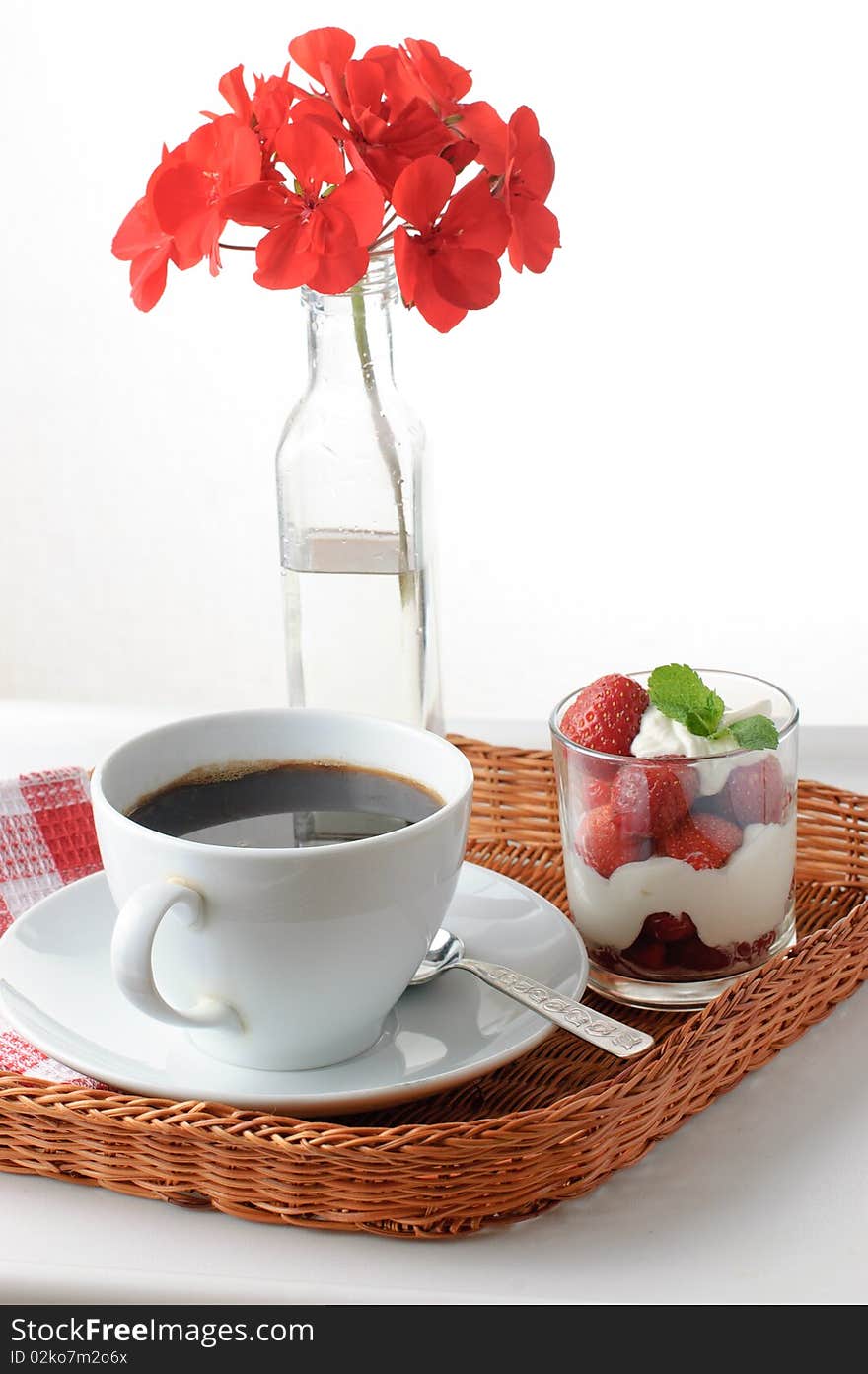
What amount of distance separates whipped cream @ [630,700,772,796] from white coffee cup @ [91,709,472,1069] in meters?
0.12

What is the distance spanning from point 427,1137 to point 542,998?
12cm

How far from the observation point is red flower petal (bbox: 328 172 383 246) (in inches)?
29.0

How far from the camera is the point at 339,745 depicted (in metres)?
0.76

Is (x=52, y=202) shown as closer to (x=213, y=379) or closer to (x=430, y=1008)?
(x=213, y=379)

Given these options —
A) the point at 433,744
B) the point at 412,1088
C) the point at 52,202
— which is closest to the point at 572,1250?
the point at 412,1088

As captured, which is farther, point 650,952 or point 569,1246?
point 650,952

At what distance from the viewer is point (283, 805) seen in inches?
28.8

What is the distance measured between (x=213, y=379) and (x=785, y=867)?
201 cm

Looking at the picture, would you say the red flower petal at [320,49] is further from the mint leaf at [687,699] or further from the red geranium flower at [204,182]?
the mint leaf at [687,699]

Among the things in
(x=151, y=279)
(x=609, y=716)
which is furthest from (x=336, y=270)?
(x=609, y=716)

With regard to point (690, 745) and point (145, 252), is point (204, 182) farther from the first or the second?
point (690, 745)

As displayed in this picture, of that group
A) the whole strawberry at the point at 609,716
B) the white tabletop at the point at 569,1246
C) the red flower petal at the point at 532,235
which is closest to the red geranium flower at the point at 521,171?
the red flower petal at the point at 532,235

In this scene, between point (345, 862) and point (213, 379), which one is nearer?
point (345, 862)

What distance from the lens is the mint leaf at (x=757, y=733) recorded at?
0.76m
